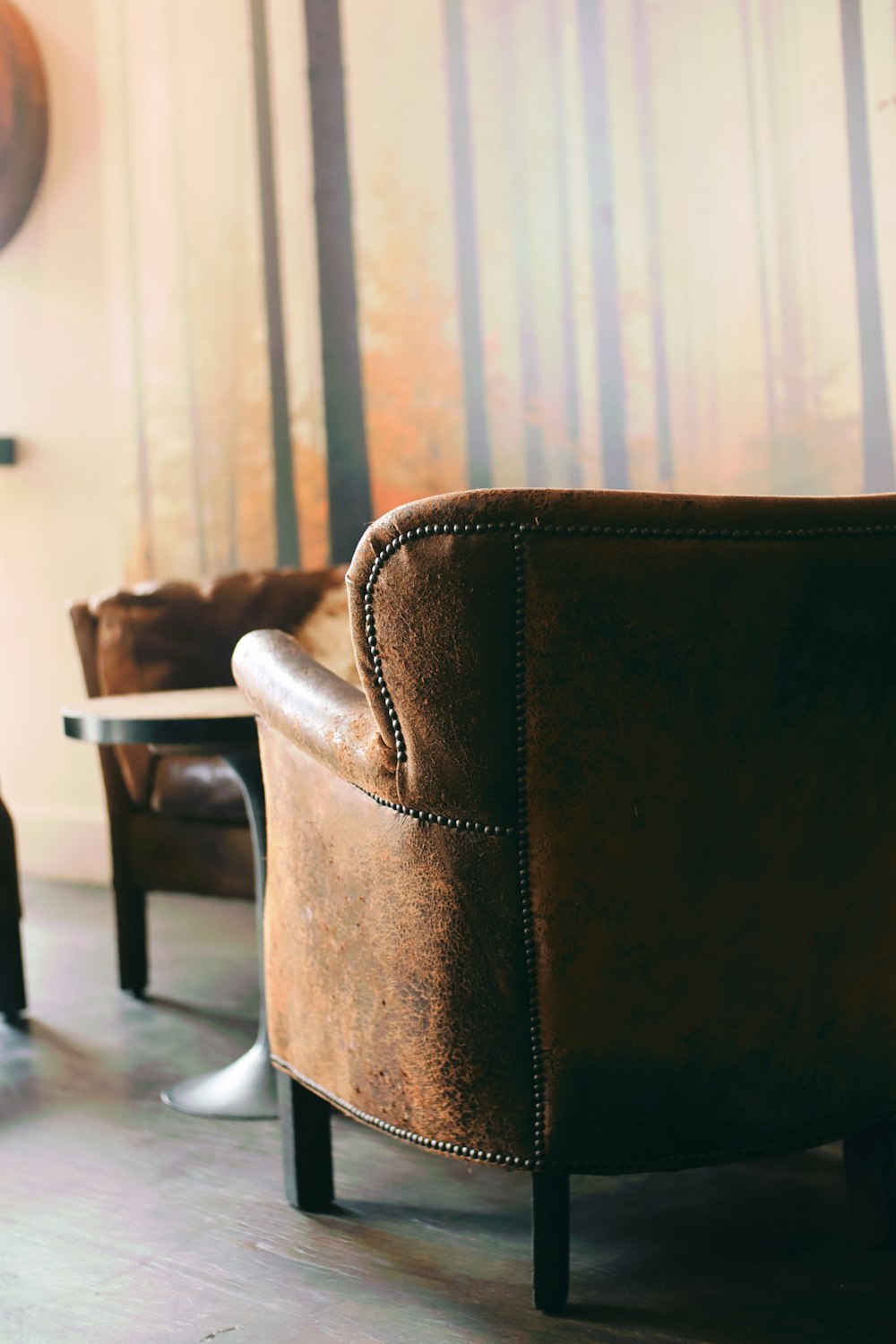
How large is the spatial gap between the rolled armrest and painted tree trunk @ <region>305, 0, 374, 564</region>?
1.91 meters

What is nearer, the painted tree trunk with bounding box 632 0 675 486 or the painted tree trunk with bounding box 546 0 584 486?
the painted tree trunk with bounding box 632 0 675 486

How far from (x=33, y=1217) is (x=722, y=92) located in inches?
102

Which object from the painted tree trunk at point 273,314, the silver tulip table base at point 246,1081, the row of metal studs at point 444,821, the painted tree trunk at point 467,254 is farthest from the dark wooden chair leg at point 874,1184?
the painted tree trunk at point 273,314

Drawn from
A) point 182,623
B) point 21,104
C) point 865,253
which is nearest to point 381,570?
point 865,253

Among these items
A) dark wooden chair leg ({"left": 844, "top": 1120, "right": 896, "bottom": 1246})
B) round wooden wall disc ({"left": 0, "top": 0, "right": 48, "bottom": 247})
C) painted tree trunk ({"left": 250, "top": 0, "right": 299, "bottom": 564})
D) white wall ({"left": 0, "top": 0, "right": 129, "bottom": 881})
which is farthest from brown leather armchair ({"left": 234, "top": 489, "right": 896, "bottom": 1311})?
round wooden wall disc ({"left": 0, "top": 0, "right": 48, "bottom": 247})

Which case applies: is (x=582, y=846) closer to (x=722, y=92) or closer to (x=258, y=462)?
(x=722, y=92)

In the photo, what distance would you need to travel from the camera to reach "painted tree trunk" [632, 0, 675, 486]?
2996mm

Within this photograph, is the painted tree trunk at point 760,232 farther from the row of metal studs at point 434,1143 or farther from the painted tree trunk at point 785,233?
the row of metal studs at point 434,1143

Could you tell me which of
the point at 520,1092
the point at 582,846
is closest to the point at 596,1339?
the point at 520,1092

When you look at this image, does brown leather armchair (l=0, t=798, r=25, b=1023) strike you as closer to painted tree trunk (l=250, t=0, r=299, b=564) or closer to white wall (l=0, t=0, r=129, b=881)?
painted tree trunk (l=250, t=0, r=299, b=564)

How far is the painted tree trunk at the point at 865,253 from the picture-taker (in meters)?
2.72

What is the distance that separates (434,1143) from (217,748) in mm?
879

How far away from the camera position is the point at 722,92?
2883mm

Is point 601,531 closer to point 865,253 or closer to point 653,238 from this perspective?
point 865,253
